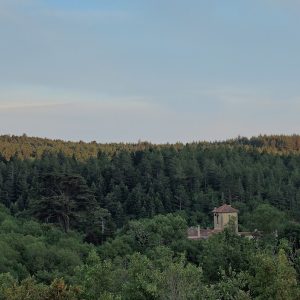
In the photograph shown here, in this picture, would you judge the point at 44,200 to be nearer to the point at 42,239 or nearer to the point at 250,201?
the point at 42,239

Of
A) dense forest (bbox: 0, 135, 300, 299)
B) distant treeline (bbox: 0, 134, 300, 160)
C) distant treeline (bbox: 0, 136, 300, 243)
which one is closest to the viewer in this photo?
dense forest (bbox: 0, 135, 300, 299)

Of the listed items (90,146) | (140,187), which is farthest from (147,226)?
(90,146)

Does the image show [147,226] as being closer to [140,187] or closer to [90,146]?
[140,187]

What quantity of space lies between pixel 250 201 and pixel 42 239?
1283 inches

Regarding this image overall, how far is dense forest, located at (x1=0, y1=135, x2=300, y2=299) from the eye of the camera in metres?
19.9

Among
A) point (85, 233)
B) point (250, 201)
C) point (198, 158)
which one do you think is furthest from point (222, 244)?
point (198, 158)

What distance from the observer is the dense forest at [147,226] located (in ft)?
65.3

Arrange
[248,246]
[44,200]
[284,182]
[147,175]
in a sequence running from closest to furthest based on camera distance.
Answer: [248,246] → [44,200] → [147,175] → [284,182]

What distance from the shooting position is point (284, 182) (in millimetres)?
83938

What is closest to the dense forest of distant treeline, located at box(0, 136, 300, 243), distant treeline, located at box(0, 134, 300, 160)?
distant treeline, located at box(0, 136, 300, 243)

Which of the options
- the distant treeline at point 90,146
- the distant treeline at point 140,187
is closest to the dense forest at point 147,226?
the distant treeline at point 140,187

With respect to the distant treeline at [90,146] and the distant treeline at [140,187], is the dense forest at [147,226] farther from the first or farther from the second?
the distant treeline at [90,146]

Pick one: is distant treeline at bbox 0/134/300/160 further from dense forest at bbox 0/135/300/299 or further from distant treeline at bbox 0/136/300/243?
distant treeline at bbox 0/136/300/243

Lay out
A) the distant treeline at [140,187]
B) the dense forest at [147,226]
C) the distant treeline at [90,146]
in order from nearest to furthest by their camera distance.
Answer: the dense forest at [147,226] → the distant treeline at [140,187] → the distant treeline at [90,146]
